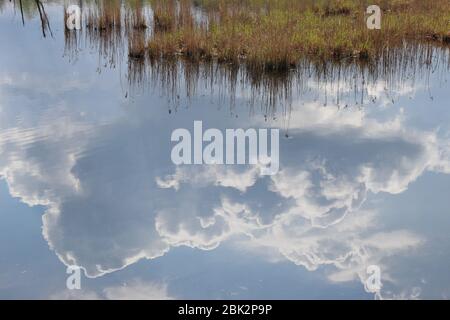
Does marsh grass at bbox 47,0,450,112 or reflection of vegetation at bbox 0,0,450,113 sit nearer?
marsh grass at bbox 47,0,450,112

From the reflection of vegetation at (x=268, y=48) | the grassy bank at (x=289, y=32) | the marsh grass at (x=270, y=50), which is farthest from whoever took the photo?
the grassy bank at (x=289, y=32)

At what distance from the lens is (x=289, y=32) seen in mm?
11688

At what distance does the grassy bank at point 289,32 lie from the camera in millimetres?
10805

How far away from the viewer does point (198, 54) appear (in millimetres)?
11102

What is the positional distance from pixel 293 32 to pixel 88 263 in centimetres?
805

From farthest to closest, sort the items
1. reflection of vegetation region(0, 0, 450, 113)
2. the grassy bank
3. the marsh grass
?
the grassy bank, reflection of vegetation region(0, 0, 450, 113), the marsh grass

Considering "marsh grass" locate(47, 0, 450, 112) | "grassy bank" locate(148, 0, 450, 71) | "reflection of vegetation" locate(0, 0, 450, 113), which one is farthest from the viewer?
"grassy bank" locate(148, 0, 450, 71)

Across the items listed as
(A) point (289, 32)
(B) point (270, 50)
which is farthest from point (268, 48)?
(A) point (289, 32)

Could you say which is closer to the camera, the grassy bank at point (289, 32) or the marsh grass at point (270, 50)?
the marsh grass at point (270, 50)

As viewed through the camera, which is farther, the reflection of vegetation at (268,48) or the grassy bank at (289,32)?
the grassy bank at (289,32)

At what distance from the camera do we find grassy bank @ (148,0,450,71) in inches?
425

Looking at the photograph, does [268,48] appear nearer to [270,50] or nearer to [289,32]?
[270,50]

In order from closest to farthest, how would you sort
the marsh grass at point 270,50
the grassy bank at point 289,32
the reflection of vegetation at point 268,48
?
1. the marsh grass at point 270,50
2. the reflection of vegetation at point 268,48
3. the grassy bank at point 289,32
